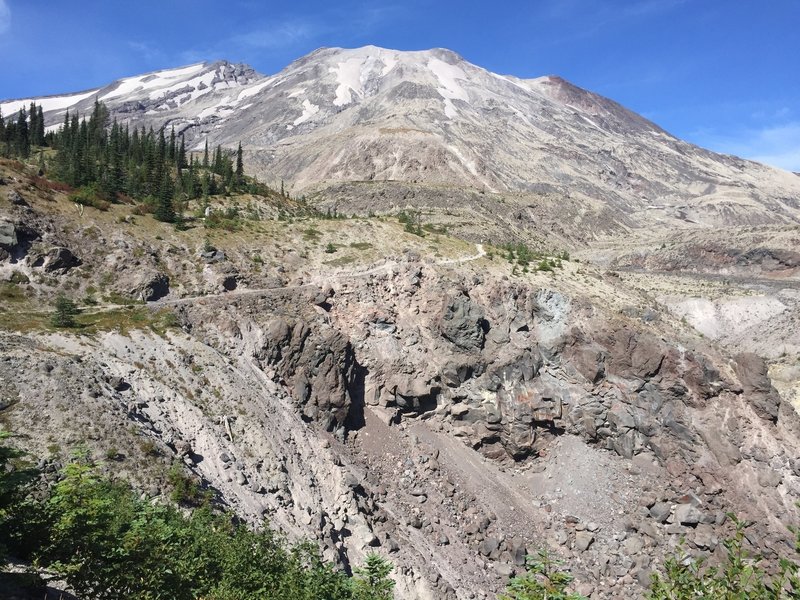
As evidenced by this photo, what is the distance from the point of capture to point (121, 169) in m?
74.3

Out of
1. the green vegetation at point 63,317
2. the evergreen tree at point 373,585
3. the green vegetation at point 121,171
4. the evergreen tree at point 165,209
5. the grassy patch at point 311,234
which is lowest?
the evergreen tree at point 373,585

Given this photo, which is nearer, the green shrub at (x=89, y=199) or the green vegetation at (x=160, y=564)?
the green vegetation at (x=160, y=564)

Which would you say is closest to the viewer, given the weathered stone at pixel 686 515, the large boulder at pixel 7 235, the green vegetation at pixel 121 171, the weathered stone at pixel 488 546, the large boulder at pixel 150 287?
the weathered stone at pixel 488 546

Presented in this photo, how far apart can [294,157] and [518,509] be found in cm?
15927

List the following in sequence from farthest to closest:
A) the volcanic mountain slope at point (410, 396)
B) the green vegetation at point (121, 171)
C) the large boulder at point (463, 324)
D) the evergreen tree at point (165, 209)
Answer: the green vegetation at point (121, 171) < the evergreen tree at point (165, 209) < the large boulder at point (463, 324) < the volcanic mountain slope at point (410, 396)

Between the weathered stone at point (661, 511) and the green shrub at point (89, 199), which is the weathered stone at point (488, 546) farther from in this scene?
the green shrub at point (89, 199)

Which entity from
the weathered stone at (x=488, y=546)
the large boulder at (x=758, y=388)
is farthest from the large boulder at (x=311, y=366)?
the large boulder at (x=758, y=388)

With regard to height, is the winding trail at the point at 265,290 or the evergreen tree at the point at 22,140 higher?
the evergreen tree at the point at 22,140

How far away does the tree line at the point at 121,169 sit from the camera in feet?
200

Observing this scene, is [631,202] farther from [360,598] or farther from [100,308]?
[360,598]

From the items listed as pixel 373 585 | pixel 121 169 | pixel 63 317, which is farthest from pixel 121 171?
pixel 373 585

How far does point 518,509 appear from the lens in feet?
150

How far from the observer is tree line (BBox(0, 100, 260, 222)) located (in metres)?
61.0

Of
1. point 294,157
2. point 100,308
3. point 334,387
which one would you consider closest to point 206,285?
point 100,308
